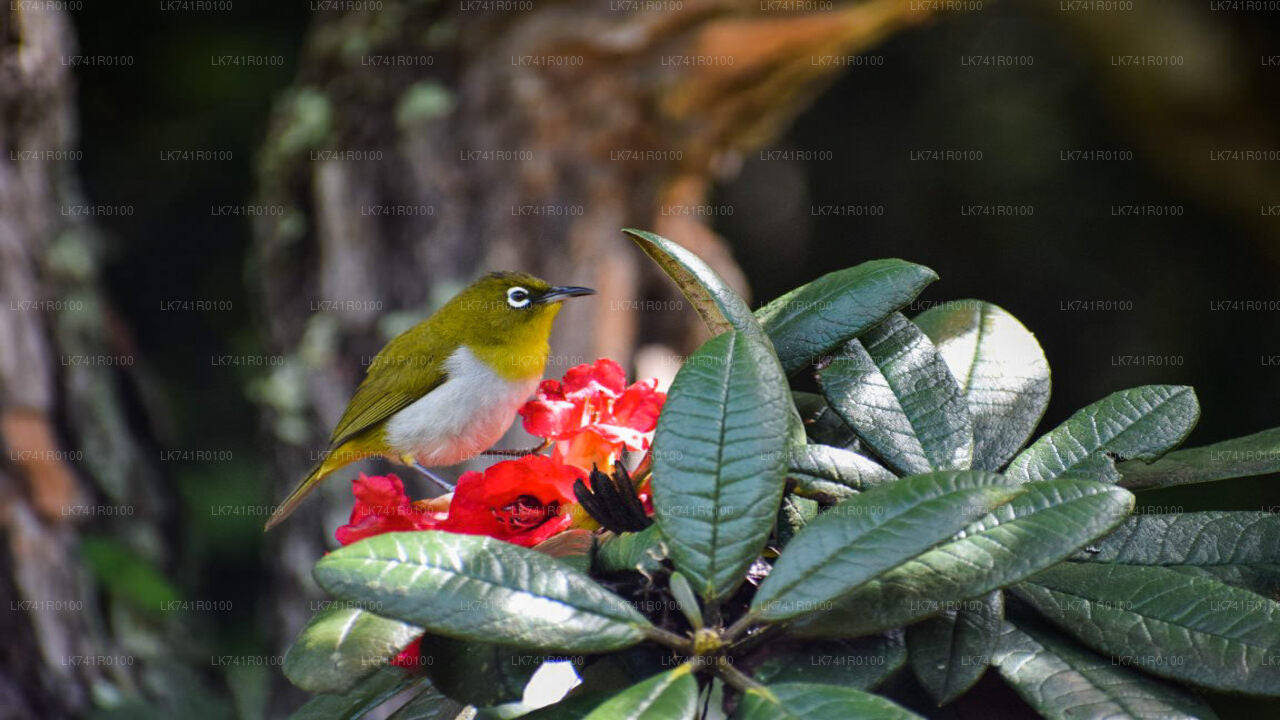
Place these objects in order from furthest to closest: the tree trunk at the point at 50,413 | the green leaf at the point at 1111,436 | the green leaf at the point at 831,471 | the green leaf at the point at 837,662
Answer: the tree trunk at the point at 50,413
the green leaf at the point at 1111,436
the green leaf at the point at 831,471
the green leaf at the point at 837,662

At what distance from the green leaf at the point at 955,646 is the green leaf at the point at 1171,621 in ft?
0.24

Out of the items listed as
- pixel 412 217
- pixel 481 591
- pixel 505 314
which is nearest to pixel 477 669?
pixel 481 591

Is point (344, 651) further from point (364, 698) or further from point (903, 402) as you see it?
point (903, 402)

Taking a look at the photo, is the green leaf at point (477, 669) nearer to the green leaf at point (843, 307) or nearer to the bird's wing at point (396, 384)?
the green leaf at point (843, 307)

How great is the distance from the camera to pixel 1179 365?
473 cm

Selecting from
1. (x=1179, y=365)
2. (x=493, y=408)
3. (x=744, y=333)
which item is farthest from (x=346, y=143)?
(x=1179, y=365)

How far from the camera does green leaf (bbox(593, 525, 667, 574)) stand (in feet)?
3.36

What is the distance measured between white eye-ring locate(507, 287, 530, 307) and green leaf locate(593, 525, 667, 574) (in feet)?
5.78

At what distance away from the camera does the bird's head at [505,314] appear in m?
2.82

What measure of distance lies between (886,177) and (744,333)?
4963 millimetres

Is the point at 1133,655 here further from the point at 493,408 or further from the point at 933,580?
the point at 493,408

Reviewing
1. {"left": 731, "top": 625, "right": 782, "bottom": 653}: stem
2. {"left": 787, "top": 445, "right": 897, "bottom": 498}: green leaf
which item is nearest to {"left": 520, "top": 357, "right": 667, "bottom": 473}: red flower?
{"left": 787, "top": 445, "right": 897, "bottom": 498}: green leaf

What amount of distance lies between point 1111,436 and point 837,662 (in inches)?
18.9

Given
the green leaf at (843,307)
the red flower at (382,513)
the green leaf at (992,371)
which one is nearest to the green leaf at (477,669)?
the red flower at (382,513)
